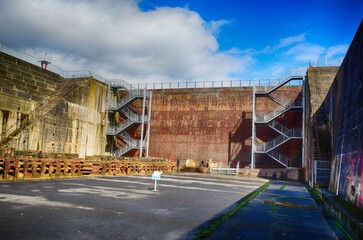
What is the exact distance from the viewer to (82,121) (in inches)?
1270

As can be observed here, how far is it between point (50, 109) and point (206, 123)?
19.0m

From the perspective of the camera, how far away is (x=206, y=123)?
36938mm

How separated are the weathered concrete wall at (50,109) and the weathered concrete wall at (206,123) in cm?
832

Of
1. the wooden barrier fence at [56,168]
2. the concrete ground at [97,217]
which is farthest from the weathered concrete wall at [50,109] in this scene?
the concrete ground at [97,217]

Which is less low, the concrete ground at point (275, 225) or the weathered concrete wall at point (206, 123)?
the weathered concrete wall at point (206, 123)

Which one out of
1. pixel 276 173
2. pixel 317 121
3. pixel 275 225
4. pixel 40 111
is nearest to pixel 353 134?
pixel 275 225

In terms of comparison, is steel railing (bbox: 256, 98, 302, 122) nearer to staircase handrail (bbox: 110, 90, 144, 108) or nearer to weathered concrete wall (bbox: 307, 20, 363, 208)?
staircase handrail (bbox: 110, 90, 144, 108)

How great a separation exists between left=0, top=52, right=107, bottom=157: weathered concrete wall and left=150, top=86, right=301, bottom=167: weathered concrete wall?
8.32 meters

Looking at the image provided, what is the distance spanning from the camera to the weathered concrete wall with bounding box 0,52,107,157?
24453 mm

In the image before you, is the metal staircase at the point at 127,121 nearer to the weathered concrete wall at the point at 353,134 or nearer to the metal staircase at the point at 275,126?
the metal staircase at the point at 275,126

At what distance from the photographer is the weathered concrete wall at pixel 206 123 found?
3494cm

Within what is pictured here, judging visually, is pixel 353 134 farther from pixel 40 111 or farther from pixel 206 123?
pixel 206 123

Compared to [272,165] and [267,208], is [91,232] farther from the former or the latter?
[272,165]

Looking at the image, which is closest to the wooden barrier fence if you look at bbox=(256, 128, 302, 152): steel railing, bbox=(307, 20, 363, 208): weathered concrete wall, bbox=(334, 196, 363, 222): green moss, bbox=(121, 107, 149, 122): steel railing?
bbox=(121, 107, 149, 122): steel railing
